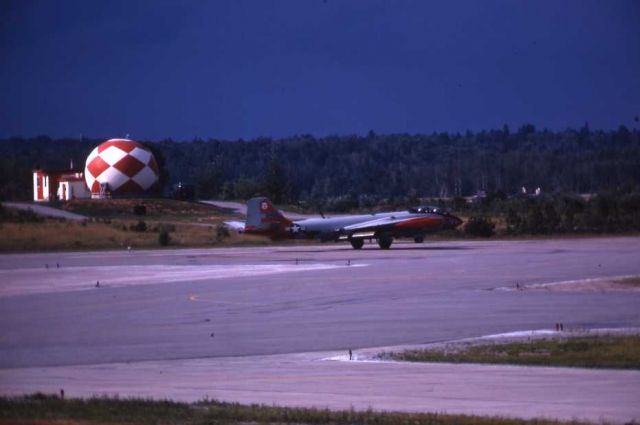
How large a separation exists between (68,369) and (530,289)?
49.4 ft

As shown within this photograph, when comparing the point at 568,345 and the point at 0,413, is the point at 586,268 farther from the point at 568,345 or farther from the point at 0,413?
the point at 0,413

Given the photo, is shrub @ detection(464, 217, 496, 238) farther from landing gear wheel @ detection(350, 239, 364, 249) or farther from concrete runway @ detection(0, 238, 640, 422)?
concrete runway @ detection(0, 238, 640, 422)

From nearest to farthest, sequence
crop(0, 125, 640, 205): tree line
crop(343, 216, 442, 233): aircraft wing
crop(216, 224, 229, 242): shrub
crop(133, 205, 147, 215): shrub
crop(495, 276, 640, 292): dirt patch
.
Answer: crop(495, 276, 640, 292): dirt patch < crop(343, 216, 442, 233): aircraft wing < crop(216, 224, 229, 242): shrub < crop(133, 205, 147, 215): shrub < crop(0, 125, 640, 205): tree line

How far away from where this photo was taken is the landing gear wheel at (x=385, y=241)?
4906 centimetres

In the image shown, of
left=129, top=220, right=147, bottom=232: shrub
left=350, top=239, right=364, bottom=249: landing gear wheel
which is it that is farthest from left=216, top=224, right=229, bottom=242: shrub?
left=350, top=239, right=364, bottom=249: landing gear wheel

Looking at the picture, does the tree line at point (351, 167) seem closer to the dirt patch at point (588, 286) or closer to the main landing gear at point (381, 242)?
the main landing gear at point (381, 242)

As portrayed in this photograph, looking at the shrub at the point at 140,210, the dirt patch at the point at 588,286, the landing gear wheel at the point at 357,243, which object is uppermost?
the shrub at the point at 140,210

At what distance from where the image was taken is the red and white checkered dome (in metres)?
75.9

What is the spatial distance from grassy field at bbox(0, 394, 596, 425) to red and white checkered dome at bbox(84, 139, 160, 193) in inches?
2542

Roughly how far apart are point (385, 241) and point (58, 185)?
4446cm

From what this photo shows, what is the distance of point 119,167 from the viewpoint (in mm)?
75938

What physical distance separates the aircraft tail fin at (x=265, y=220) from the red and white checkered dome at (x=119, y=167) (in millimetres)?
28856

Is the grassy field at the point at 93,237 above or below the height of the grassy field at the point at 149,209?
A: below

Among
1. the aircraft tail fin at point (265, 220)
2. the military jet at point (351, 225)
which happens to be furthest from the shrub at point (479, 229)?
the aircraft tail fin at point (265, 220)
